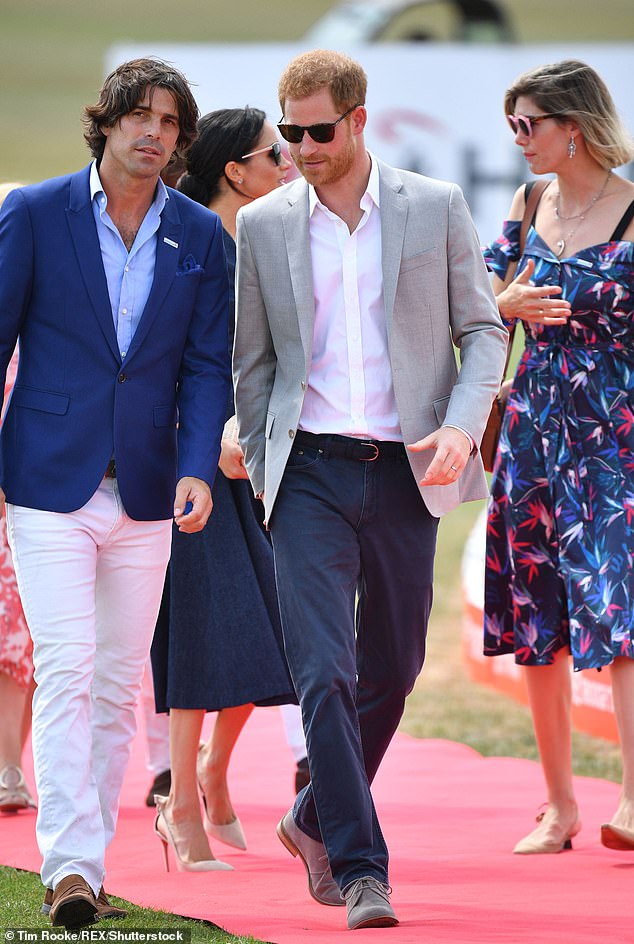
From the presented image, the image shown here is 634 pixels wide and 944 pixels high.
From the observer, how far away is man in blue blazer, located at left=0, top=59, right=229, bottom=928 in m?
3.43

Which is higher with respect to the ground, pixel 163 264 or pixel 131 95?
pixel 131 95

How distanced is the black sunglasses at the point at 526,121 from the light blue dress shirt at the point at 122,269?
1349mm

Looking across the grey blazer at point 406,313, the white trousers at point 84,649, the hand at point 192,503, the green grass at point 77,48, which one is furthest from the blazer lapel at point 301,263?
the green grass at point 77,48

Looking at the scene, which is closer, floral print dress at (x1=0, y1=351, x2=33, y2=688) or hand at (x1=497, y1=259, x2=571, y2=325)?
hand at (x1=497, y1=259, x2=571, y2=325)

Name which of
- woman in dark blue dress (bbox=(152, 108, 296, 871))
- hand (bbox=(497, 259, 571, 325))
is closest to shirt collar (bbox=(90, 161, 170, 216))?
woman in dark blue dress (bbox=(152, 108, 296, 871))

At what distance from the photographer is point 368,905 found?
331 centimetres

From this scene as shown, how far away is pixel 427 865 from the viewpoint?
4.25 meters

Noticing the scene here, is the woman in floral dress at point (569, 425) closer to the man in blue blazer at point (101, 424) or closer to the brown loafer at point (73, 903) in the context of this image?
the man in blue blazer at point (101, 424)

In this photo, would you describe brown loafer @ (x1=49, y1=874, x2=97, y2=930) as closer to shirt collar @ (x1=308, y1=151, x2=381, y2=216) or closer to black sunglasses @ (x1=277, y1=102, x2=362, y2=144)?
shirt collar @ (x1=308, y1=151, x2=381, y2=216)

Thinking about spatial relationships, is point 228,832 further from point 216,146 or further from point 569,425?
point 216,146

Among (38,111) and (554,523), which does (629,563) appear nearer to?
(554,523)

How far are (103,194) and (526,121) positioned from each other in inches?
56.6

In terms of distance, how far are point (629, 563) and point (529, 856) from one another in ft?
2.80

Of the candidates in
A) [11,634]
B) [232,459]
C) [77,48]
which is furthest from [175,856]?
[77,48]
